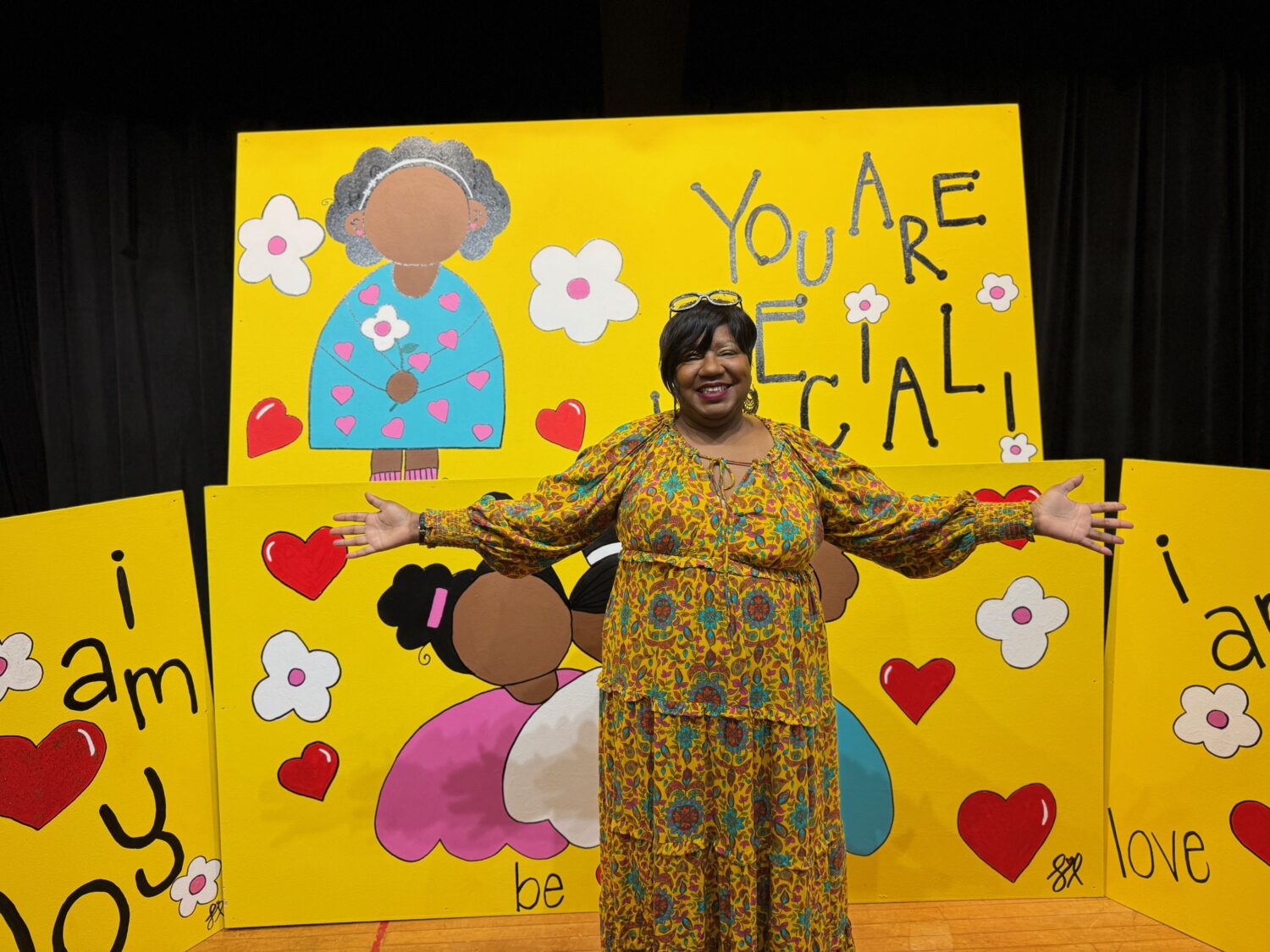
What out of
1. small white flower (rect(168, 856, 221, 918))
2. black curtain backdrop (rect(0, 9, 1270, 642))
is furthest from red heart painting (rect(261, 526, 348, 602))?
black curtain backdrop (rect(0, 9, 1270, 642))

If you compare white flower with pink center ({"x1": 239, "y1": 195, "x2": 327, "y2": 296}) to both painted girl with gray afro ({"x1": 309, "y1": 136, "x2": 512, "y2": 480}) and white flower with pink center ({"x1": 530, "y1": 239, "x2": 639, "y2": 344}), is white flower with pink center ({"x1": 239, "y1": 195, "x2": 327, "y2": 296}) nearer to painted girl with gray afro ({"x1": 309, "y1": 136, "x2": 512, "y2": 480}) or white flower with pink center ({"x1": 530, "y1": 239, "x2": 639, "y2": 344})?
painted girl with gray afro ({"x1": 309, "y1": 136, "x2": 512, "y2": 480})

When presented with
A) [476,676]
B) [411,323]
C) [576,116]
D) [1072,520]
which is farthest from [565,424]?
[576,116]

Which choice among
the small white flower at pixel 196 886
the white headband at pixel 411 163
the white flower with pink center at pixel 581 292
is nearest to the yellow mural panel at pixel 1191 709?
the white flower with pink center at pixel 581 292

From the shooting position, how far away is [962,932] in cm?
243

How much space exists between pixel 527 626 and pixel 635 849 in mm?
824

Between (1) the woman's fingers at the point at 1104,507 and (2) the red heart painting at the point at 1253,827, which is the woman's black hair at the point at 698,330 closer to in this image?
(1) the woman's fingers at the point at 1104,507

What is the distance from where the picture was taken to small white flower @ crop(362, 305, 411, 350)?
2.72 meters

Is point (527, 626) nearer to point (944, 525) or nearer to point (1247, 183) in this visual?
point (944, 525)

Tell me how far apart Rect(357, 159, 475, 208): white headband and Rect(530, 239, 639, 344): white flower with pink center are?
0.32 metres

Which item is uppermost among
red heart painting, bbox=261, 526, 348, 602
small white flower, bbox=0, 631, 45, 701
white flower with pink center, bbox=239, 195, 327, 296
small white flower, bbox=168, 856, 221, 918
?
white flower with pink center, bbox=239, 195, 327, 296

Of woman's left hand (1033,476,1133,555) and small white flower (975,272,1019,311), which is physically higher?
small white flower (975,272,1019,311)

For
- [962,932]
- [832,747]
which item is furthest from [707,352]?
[962,932]

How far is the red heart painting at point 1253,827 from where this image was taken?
2225mm

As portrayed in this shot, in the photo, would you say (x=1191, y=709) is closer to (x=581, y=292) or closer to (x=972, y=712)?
(x=972, y=712)
